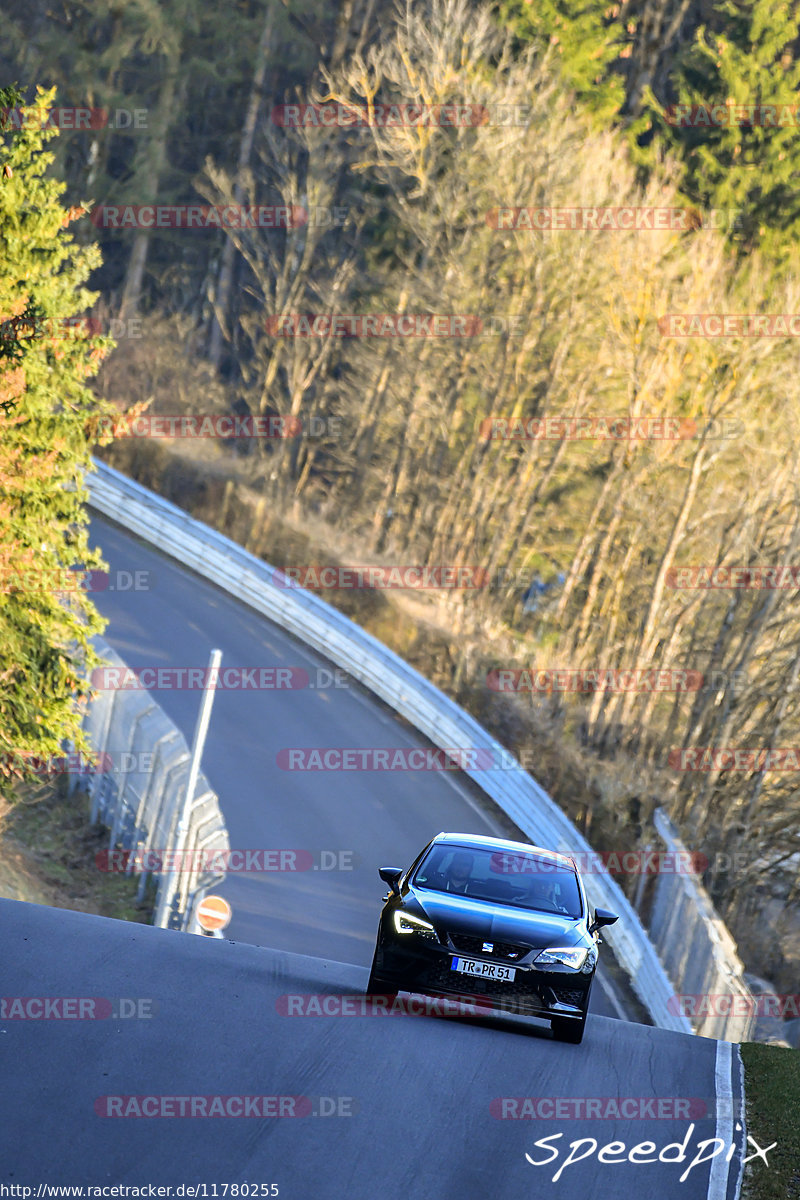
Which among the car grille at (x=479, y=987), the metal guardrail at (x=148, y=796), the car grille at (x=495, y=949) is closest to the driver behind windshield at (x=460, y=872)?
the car grille at (x=495, y=949)

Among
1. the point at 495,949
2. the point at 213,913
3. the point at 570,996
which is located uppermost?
the point at 495,949

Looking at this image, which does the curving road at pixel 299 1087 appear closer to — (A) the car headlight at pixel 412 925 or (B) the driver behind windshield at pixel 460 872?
(A) the car headlight at pixel 412 925

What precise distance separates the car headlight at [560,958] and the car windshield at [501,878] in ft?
1.85

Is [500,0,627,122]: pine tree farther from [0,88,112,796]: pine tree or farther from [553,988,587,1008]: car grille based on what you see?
[553,988,587,1008]: car grille

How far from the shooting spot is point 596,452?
41.8m

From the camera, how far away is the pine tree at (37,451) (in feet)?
58.7

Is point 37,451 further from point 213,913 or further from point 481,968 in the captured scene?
point 481,968

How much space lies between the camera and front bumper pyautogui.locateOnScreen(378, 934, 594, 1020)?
9680 mm

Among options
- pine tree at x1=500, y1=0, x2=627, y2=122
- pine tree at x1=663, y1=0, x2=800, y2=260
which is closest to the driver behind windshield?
pine tree at x1=663, y1=0, x2=800, y2=260

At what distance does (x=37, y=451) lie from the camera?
1898cm

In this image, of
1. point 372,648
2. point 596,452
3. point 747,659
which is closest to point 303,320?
point 596,452

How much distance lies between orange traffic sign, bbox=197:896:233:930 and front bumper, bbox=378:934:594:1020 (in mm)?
5251

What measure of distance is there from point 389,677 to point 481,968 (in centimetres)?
1914

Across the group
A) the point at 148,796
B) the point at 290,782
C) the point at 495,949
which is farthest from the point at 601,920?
the point at 290,782
